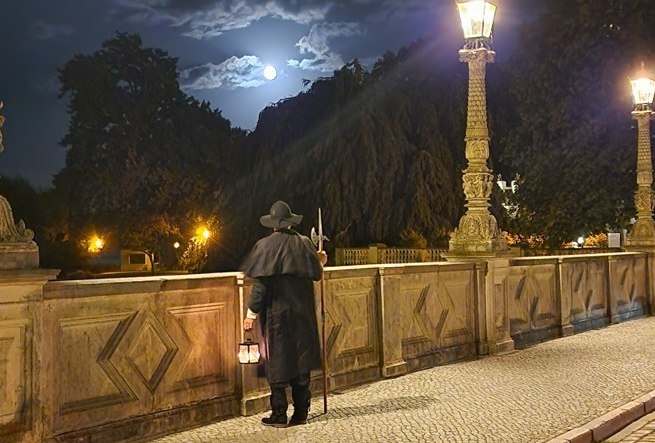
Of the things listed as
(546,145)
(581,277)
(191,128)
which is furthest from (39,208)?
(581,277)

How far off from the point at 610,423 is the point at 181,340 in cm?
408

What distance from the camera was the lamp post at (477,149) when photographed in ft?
39.2

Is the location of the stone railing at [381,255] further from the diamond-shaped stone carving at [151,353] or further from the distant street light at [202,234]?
the diamond-shaped stone carving at [151,353]

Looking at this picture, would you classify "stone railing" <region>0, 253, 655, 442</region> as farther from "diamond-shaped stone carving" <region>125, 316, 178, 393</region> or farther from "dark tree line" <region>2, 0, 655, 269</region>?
"dark tree line" <region>2, 0, 655, 269</region>

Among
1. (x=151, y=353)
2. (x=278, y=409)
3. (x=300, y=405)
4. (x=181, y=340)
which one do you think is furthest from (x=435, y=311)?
(x=151, y=353)

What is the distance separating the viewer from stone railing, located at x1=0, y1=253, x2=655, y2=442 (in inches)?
240

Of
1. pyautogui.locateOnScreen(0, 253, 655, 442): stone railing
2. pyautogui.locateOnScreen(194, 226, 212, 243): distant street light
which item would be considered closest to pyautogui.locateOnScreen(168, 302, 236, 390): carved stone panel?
pyautogui.locateOnScreen(0, 253, 655, 442): stone railing

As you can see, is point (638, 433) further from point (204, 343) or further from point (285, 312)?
point (204, 343)

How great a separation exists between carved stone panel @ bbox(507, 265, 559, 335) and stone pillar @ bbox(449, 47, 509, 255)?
1.11m

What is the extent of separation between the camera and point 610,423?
777 cm

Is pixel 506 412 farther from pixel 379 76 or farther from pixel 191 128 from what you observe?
pixel 191 128

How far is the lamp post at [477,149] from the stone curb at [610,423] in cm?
365

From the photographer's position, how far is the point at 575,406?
27.2 ft

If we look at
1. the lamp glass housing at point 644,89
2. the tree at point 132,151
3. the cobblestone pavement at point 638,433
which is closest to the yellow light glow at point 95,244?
the tree at point 132,151
